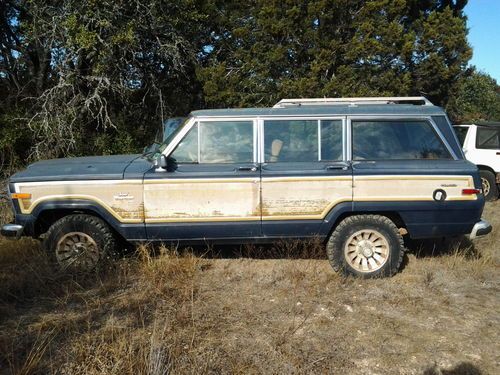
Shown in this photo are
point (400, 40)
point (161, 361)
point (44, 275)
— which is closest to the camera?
point (161, 361)

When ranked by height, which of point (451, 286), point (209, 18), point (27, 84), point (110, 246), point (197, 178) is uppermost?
point (209, 18)

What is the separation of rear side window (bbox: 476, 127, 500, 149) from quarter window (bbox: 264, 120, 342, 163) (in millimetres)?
6380

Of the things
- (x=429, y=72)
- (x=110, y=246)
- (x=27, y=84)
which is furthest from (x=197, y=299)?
(x=429, y=72)

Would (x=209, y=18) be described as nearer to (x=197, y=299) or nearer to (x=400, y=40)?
(x=400, y=40)

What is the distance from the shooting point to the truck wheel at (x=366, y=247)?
197 inches

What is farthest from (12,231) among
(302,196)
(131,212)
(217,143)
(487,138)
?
(487,138)

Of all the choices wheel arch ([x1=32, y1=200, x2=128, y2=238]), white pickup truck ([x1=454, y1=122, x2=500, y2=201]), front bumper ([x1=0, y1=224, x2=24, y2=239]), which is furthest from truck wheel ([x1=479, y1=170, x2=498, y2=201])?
front bumper ([x1=0, y1=224, x2=24, y2=239])

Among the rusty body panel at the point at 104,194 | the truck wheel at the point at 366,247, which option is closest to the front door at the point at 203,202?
the rusty body panel at the point at 104,194

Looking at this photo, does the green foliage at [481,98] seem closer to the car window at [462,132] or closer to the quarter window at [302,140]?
the car window at [462,132]

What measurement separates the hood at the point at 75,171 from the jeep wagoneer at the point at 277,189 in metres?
0.02

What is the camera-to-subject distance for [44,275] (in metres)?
4.83

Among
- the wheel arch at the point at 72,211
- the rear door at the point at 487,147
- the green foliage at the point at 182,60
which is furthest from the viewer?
the green foliage at the point at 182,60

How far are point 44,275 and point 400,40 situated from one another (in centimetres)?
1031

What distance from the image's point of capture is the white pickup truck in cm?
1000
